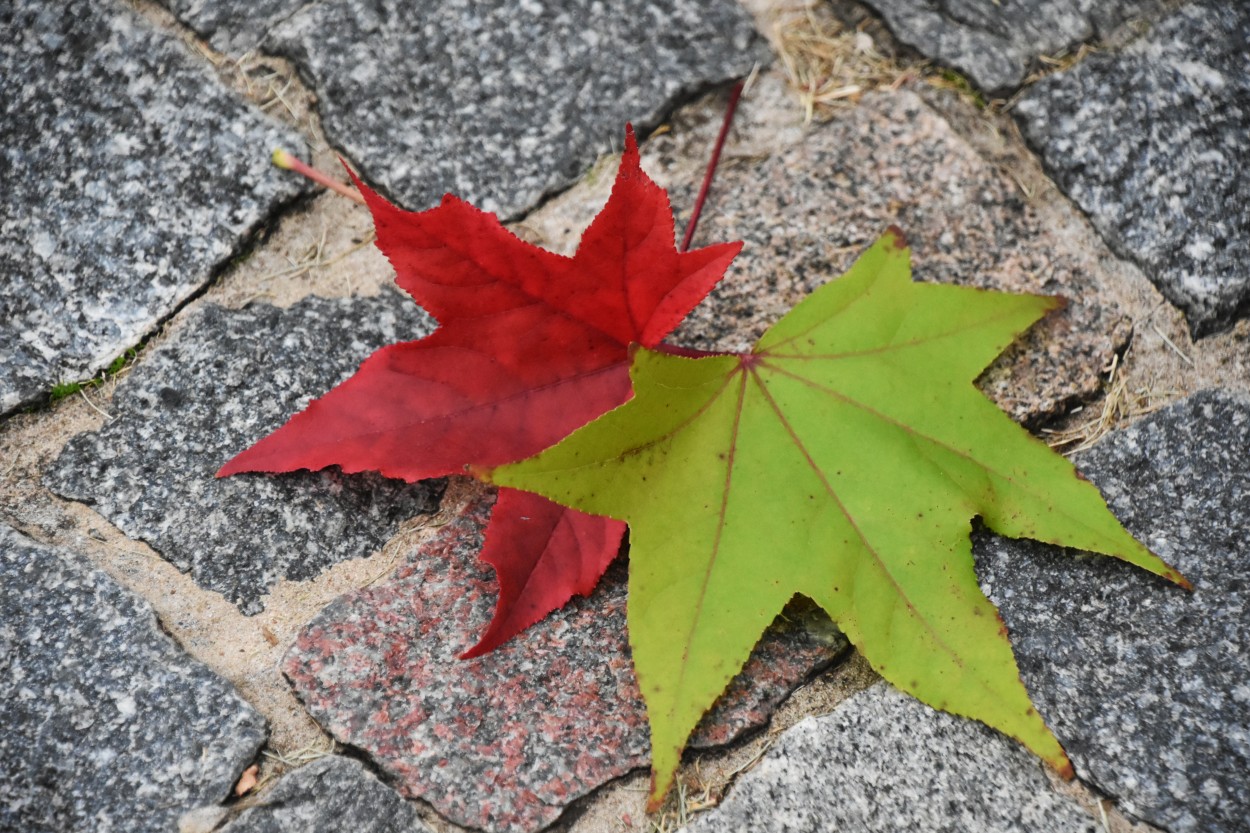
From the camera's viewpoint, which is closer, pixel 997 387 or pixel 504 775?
pixel 504 775

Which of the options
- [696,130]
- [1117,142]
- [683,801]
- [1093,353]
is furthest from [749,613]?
[1117,142]

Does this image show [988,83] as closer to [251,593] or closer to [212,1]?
[212,1]

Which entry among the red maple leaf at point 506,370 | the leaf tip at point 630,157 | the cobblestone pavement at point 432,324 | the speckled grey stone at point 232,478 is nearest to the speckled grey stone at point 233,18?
the cobblestone pavement at point 432,324

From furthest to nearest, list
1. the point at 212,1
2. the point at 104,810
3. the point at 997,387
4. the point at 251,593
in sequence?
1. the point at 212,1
2. the point at 997,387
3. the point at 251,593
4. the point at 104,810

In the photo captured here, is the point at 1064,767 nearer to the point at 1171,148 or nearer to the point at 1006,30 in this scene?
the point at 1171,148

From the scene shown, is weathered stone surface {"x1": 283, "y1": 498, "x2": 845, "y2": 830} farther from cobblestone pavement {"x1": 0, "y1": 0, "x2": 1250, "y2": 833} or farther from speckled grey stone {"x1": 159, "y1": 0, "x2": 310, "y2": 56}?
speckled grey stone {"x1": 159, "y1": 0, "x2": 310, "y2": 56}

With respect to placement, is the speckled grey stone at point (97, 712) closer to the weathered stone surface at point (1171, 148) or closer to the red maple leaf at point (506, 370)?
the red maple leaf at point (506, 370)
